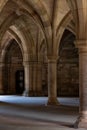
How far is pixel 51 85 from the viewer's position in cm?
1447

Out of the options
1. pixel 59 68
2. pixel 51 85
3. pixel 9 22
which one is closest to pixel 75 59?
pixel 59 68

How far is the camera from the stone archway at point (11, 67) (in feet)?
82.1

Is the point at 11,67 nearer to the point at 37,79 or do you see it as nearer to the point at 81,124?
the point at 37,79

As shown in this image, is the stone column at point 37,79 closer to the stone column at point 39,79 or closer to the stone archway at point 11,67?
the stone column at point 39,79

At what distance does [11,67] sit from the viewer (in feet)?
82.7

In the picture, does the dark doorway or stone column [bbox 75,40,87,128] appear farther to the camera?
the dark doorway

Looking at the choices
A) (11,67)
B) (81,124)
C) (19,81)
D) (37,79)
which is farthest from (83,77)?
(11,67)

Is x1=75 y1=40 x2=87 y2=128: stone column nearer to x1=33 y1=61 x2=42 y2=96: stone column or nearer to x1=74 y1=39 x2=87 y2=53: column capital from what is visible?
x1=74 y1=39 x2=87 y2=53: column capital

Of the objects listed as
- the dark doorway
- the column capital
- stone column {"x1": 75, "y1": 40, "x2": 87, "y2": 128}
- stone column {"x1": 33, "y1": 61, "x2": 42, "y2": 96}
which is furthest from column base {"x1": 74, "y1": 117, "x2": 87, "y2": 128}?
the dark doorway

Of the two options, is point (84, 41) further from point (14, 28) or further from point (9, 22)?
point (14, 28)

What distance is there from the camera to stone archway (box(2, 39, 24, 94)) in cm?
2503

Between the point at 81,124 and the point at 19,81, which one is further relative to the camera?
the point at 19,81

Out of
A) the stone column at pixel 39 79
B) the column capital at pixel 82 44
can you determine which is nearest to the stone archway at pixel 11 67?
the stone column at pixel 39 79

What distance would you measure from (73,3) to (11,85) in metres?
16.7
